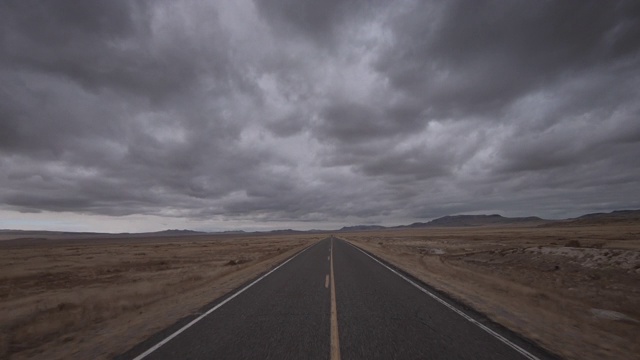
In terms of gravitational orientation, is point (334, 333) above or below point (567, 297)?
above

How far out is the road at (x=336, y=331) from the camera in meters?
6.08

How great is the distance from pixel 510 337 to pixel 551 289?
9.26 m

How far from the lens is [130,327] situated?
8336 mm

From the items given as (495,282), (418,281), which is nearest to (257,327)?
(418,281)

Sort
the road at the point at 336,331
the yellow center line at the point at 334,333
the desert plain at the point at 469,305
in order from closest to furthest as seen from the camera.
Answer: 1. the yellow center line at the point at 334,333
2. the road at the point at 336,331
3. the desert plain at the point at 469,305

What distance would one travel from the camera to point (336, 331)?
7312 millimetres

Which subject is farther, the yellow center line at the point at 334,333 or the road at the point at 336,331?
the road at the point at 336,331

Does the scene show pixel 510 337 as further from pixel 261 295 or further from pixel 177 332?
pixel 261 295

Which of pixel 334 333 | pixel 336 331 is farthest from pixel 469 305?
pixel 334 333

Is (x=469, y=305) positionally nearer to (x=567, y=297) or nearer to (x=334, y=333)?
(x=334, y=333)

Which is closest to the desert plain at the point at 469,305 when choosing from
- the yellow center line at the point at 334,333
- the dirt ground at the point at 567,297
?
the dirt ground at the point at 567,297

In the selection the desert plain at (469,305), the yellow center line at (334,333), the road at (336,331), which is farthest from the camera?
the desert plain at (469,305)

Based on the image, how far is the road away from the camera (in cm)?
608

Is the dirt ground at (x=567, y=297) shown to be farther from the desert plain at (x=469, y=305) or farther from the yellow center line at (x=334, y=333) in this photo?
the yellow center line at (x=334, y=333)
